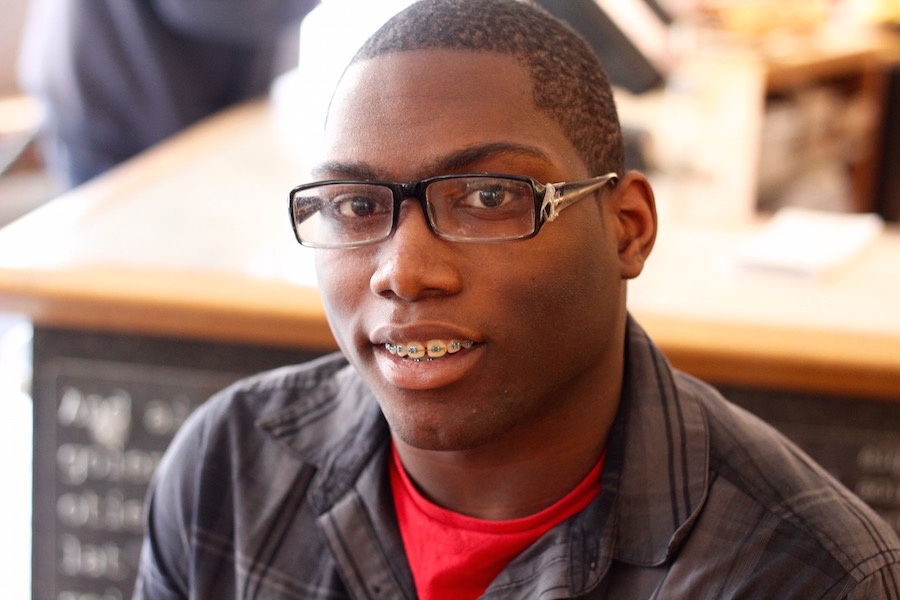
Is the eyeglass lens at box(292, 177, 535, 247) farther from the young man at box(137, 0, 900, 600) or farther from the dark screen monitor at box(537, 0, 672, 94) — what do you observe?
the dark screen monitor at box(537, 0, 672, 94)

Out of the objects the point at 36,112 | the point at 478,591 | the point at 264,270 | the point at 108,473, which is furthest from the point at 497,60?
the point at 36,112

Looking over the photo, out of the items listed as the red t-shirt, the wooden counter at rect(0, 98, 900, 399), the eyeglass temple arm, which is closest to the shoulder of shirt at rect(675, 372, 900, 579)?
the red t-shirt

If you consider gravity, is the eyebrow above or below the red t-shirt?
above

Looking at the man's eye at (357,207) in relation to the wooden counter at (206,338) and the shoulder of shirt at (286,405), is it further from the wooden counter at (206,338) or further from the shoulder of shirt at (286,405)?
the wooden counter at (206,338)

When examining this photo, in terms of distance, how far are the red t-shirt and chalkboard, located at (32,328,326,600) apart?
76 cm

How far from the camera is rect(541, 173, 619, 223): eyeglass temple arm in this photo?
89 centimetres

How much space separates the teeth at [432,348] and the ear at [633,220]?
7.7 inches

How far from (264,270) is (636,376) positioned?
89cm

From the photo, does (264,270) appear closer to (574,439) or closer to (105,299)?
(105,299)

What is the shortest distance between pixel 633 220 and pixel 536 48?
185 millimetres

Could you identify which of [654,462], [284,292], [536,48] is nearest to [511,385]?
[654,462]

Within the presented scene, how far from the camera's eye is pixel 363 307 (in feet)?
3.05

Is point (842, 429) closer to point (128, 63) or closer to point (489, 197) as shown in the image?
point (489, 197)

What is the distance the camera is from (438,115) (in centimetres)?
90
